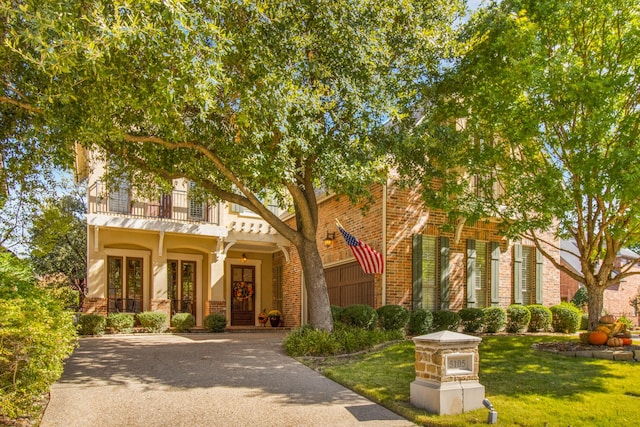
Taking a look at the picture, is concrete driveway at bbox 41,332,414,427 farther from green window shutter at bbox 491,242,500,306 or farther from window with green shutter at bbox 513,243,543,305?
window with green shutter at bbox 513,243,543,305

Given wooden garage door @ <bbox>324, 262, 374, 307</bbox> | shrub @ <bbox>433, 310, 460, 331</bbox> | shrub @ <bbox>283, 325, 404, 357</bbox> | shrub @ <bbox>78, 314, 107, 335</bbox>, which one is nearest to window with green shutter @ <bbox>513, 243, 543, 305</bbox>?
shrub @ <bbox>433, 310, 460, 331</bbox>

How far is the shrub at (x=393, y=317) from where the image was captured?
507 inches

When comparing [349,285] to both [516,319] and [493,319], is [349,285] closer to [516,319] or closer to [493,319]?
[493,319]

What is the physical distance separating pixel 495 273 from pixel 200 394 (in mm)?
10704

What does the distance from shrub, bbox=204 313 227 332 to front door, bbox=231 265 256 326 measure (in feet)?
10.9

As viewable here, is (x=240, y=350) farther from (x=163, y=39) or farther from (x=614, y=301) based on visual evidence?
(x=614, y=301)

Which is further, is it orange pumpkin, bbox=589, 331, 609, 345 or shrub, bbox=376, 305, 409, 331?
shrub, bbox=376, 305, 409, 331

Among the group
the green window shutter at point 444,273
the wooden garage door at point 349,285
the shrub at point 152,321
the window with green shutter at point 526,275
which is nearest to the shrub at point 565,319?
the window with green shutter at point 526,275

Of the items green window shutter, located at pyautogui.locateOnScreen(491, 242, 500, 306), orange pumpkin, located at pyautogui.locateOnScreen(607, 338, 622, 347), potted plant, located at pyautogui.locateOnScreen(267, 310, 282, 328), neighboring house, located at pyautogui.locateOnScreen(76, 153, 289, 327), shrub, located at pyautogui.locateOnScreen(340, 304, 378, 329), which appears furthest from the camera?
potted plant, located at pyautogui.locateOnScreen(267, 310, 282, 328)

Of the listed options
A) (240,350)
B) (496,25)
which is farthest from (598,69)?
(240,350)

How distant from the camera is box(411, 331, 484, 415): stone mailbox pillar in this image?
21.7 ft

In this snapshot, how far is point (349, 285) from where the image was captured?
15398mm

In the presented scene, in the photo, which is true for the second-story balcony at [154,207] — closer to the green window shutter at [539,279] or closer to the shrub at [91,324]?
the shrub at [91,324]

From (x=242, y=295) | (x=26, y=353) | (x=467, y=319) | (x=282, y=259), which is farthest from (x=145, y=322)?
(x=26, y=353)
